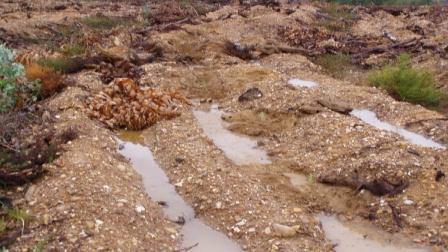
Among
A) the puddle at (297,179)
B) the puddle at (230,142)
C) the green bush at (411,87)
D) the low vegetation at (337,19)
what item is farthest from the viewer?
the low vegetation at (337,19)

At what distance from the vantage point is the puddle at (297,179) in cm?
702

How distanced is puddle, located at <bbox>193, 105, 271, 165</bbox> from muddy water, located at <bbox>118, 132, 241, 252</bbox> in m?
1.06

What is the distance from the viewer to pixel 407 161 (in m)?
6.91

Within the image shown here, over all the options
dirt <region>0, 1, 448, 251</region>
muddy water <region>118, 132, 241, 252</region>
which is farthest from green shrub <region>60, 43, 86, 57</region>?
muddy water <region>118, 132, 241, 252</region>

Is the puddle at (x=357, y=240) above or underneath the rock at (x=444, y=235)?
underneath

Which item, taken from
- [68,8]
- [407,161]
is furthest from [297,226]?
[68,8]

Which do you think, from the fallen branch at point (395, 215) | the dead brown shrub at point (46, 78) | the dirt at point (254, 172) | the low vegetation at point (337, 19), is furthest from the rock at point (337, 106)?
the low vegetation at point (337, 19)

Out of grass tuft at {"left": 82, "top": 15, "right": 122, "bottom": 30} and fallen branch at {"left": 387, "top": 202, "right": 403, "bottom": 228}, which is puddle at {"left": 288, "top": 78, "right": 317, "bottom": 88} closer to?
fallen branch at {"left": 387, "top": 202, "right": 403, "bottom": 228}

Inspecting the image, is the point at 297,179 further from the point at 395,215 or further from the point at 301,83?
the point at 301,83

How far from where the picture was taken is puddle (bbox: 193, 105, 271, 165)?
7848mm

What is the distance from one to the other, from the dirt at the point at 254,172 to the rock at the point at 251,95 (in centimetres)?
4

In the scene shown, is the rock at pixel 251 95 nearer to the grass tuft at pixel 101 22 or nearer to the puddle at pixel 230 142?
the puddle at pixel 230 142

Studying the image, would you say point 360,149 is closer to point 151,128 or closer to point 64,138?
point 151,128

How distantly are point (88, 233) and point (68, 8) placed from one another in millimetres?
16796
